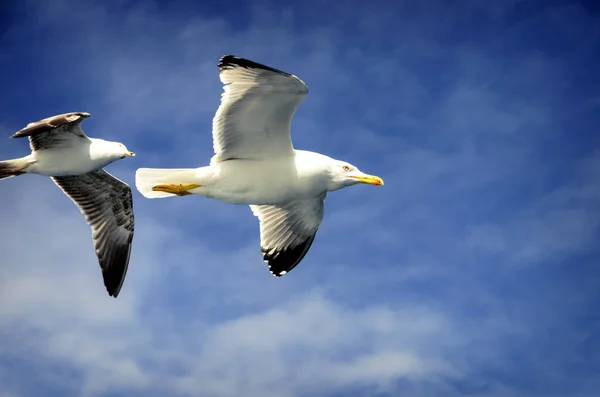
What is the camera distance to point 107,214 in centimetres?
1526

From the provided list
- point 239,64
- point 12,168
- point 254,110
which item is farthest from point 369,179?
point 12,168

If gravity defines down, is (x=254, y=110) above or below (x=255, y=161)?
above

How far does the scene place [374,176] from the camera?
1173 cm

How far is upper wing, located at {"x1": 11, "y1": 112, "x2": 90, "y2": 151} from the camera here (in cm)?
1279

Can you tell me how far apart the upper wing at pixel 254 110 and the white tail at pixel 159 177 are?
0.46m

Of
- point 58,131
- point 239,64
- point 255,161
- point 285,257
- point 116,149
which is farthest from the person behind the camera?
point 116,149

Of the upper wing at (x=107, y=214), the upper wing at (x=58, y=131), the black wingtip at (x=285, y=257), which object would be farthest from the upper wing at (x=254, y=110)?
the upper wing at (x=107, y=214)

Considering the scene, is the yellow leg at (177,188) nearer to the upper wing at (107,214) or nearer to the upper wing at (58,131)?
the upper wing at (58,131)

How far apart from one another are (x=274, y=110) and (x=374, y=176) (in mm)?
1739

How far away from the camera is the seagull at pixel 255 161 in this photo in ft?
35.3

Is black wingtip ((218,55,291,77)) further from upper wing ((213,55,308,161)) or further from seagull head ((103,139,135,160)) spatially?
seagull head ((103,139,135,160))

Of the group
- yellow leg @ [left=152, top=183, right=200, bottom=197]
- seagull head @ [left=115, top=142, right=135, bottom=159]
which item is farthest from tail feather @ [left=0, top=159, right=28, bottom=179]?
yellow leg @ [left=152, top=183, right=200, bottom=197]

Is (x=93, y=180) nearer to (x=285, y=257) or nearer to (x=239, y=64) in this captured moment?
(x=285, y=257)

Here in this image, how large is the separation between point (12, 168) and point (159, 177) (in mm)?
3171
